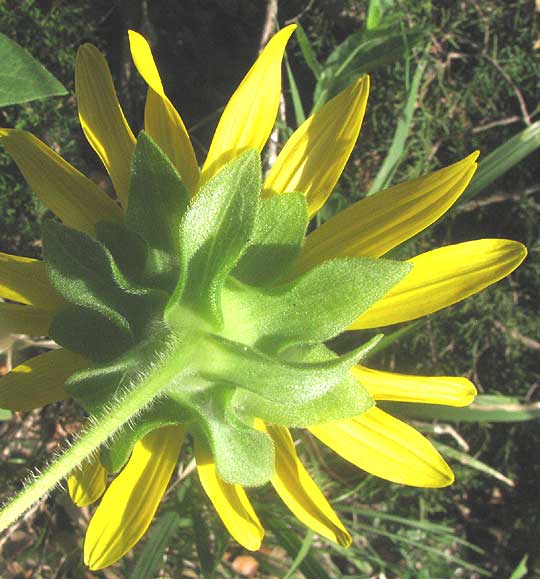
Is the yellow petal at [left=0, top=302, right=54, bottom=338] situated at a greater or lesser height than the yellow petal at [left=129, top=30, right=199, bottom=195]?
lesser

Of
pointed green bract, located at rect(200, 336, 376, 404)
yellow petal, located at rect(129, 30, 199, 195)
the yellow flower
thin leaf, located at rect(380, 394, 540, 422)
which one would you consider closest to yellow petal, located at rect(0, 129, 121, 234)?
the yellow flower

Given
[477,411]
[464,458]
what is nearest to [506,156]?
[477,411]

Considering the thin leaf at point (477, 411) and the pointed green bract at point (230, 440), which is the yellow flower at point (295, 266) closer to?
the pointed green bract at point (230, 440)

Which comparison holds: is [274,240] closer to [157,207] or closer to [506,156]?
[157,207]

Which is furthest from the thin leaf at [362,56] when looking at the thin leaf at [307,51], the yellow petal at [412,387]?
the yellow petal at [412,387]

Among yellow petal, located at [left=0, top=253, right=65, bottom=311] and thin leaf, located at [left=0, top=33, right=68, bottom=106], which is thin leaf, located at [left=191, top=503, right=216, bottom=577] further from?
thin leaf, located at [left=0, top=33, right=68, bottom=106]

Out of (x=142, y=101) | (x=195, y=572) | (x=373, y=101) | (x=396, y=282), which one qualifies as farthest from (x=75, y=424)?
(x=396, y=282)
